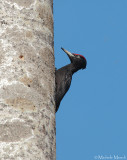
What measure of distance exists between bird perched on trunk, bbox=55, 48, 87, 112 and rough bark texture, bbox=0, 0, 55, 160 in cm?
60

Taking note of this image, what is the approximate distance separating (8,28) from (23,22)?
127 mm

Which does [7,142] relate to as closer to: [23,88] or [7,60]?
[23,88]

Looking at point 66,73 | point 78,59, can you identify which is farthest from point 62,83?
point 78,59

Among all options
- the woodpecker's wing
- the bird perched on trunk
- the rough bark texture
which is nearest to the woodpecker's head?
the bird perched on trunk

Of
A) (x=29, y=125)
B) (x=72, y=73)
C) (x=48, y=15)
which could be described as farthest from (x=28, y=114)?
(x=72, y=73)

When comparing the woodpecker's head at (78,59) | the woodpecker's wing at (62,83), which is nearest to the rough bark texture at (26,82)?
the woodpecker's wing at (62,83)

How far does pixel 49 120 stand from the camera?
3016 millimetres

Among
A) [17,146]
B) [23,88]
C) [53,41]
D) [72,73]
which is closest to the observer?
[17,146]

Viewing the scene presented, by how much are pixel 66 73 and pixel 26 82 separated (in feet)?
4.88

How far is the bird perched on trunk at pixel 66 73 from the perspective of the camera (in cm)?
394

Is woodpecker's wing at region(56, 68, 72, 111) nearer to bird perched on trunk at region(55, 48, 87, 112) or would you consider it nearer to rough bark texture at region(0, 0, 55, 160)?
bird perched on trunk at region(55, 48, 87, 112)

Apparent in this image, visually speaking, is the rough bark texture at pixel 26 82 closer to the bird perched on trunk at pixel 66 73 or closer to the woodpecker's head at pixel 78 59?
the bird perched on trunk at pixel 66 73

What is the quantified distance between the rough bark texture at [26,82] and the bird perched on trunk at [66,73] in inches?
23.8

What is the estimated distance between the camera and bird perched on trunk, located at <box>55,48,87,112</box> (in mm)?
3942
